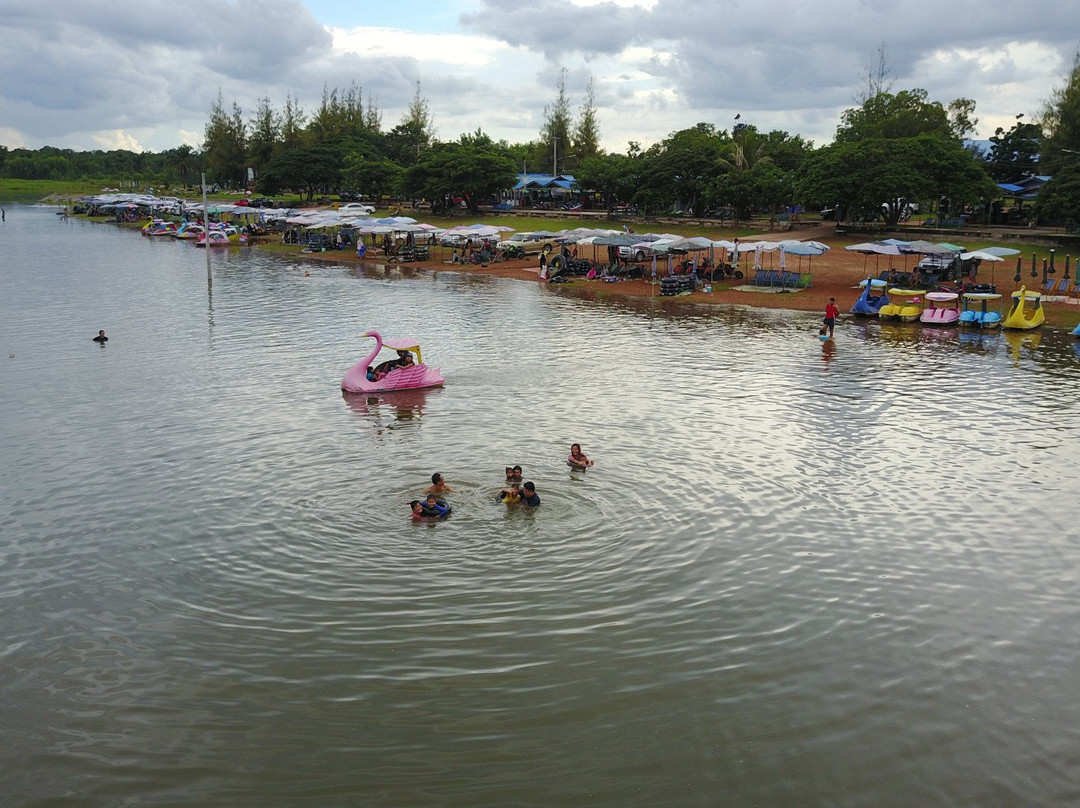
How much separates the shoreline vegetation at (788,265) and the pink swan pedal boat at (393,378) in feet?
63.1

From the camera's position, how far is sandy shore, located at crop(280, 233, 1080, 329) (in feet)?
136

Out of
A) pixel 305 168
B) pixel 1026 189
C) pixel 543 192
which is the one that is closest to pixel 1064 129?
pixel 1026 189

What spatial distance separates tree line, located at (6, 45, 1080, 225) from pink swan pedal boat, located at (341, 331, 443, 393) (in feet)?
130

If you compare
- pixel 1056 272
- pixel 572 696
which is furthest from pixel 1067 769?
pixel 1056 272

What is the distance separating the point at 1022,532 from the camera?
52.3 ft

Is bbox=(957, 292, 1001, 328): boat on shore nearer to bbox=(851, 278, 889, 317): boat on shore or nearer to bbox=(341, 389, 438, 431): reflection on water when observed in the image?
bbox=(851, 278, 889, 317): boat on shore

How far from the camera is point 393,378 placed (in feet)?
82.8

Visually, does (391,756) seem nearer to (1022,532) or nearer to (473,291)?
(1022,532)

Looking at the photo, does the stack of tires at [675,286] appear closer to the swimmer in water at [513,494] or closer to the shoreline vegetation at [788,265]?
the shoreline vegetation at [788,265]

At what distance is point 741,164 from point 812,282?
89.3 ft

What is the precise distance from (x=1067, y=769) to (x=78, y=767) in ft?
35.0

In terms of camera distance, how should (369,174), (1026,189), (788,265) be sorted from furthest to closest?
(369,174) → (1026,189) → (788,265)

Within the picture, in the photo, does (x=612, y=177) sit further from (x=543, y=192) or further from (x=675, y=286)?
(x=675, y=286)

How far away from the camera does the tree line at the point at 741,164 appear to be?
187ft
